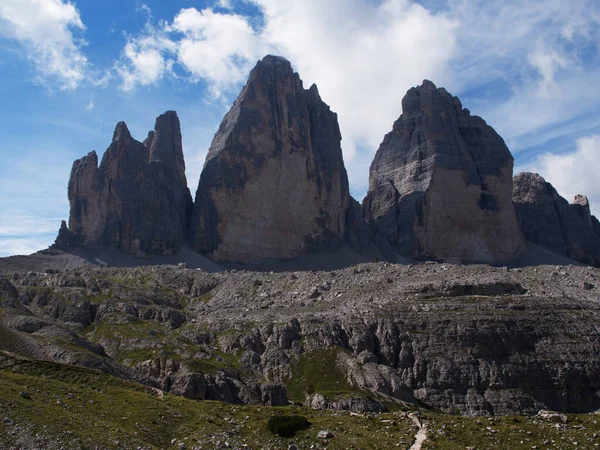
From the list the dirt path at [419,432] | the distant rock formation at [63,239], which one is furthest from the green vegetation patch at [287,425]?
the distant rock formation at [63,239]

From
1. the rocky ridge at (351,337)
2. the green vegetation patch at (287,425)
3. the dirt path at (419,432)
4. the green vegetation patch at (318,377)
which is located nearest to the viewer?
the dirt path at (419,432)

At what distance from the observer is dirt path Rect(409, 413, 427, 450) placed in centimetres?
4934

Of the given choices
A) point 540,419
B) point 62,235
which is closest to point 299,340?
point 540,419

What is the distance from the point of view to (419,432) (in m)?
52.7

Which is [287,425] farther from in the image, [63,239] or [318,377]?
[63,239]

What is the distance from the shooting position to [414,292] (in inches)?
5010

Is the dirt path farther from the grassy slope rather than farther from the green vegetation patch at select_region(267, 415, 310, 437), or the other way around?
the green vegetation patch at select_region(267, 415, 310, 437)

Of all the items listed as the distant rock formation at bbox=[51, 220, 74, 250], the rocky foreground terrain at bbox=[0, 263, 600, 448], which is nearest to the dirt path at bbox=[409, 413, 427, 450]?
the rocky foreground terrain at bbox=[0, 263, 600, 448]

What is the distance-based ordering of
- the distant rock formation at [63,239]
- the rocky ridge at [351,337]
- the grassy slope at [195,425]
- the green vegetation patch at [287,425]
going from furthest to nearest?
1. the distant rock formation at [63,239]
2. the rocky ridge at [351,337]
3. the green vegetation patch at [287,425]
4. the grassy slope at [195,425]

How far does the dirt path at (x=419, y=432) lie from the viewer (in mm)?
49344

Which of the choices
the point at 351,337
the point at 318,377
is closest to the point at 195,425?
the point at 318,377

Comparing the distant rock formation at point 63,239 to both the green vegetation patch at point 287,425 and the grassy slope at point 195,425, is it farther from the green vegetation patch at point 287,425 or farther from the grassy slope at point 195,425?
the green vegetation patch at point 287,425

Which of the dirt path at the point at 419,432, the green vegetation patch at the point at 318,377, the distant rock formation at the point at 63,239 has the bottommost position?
the dirt path at the point at 419,432

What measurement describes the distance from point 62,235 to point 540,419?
16060cm
